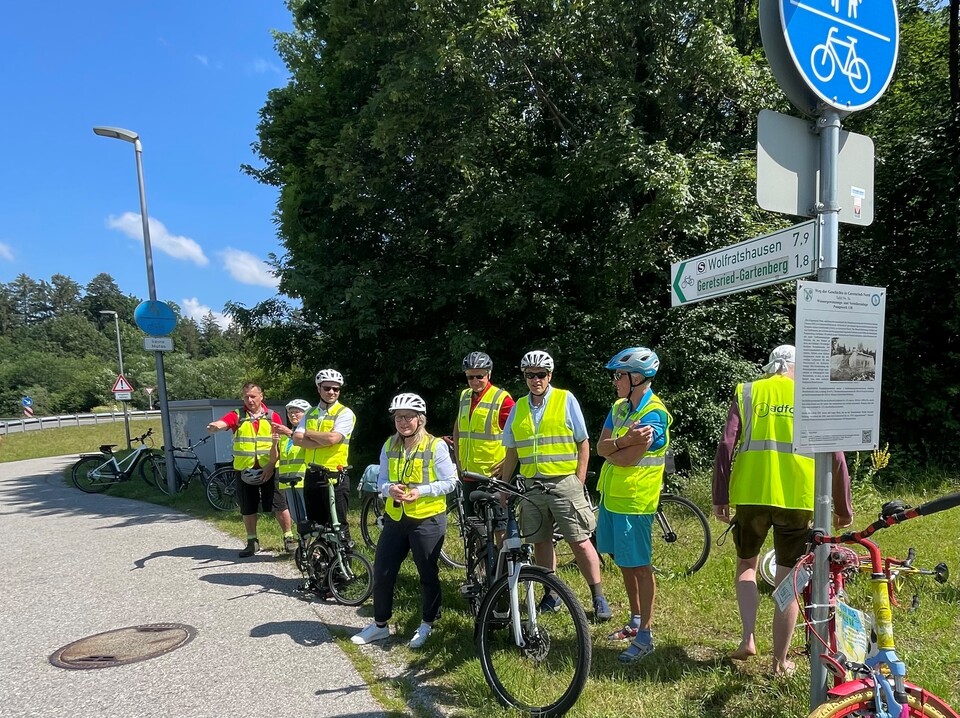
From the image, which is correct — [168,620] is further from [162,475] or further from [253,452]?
[162,475]

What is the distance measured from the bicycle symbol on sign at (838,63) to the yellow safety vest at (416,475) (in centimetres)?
306

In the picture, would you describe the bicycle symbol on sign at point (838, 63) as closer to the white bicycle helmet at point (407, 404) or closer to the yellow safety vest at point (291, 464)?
the white bicycle helmet at point (407, 404)

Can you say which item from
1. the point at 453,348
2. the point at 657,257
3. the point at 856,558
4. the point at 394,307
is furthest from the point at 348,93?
the point at 856,558

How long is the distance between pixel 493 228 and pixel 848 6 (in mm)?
7579

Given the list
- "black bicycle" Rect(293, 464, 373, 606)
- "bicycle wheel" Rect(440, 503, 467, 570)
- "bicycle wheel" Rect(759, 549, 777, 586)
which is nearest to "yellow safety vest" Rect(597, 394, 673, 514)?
"bicycle wheel" Rect(759, 549, 777, 586)

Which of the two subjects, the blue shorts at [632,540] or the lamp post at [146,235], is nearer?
the blue shorts at [632,540]

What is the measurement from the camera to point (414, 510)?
421cm

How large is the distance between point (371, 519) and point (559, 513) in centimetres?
384

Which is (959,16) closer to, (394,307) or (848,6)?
(394,307)

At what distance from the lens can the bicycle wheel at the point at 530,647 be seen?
10.7 ft

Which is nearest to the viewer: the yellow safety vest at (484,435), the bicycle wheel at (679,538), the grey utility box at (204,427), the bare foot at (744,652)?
the bare foot at (744,652)

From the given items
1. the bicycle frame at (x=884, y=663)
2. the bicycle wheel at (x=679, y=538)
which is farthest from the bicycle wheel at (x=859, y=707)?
the bicycle wheel at (x=679, y=538)

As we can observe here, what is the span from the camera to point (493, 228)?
9953 millimetres

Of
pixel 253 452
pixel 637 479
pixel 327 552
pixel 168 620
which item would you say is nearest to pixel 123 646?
pixel 168 620
